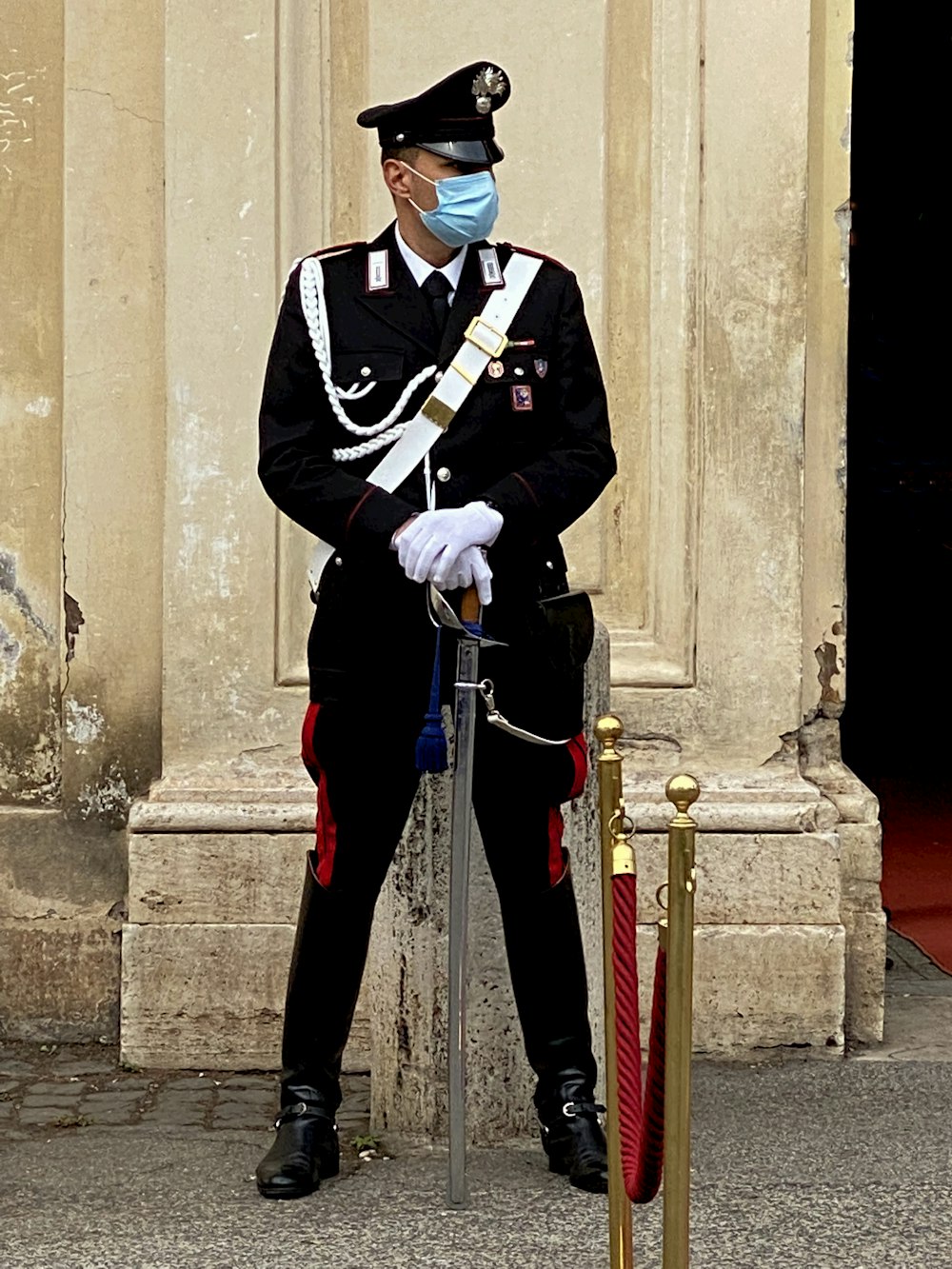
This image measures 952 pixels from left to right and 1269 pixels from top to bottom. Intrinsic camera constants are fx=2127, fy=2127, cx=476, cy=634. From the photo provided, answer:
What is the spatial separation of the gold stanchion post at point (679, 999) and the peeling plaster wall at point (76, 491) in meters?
2.60

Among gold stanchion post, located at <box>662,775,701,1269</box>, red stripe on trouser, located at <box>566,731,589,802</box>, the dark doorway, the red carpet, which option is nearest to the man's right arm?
red stripe on trouser, located at <box>566,731,589,802</box>

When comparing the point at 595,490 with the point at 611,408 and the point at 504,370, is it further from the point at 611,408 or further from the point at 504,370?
the point at 611,408

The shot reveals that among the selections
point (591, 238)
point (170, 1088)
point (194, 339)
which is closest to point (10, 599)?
→ point (194, 339)

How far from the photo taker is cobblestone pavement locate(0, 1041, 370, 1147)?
14.6 feet

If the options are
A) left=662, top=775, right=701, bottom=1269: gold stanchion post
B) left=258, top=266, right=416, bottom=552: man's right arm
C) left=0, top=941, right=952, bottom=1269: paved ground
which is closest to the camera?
left=662, top=775, right=701, bottom=1269: gold stanchion post

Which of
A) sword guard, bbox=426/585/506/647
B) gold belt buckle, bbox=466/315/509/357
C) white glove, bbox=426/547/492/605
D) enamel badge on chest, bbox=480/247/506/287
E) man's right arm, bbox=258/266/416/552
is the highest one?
enamel badge on chest, bbox=480/247/506/287

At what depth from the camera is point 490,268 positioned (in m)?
3.93

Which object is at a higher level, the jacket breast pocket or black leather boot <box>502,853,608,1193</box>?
the jacket breast pocket

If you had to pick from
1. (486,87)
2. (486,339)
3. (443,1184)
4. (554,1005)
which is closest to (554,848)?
(554,1005)

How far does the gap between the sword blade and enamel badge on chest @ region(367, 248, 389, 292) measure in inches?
26.4

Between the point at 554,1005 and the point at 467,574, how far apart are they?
874mm

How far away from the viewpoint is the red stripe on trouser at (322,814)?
395cm

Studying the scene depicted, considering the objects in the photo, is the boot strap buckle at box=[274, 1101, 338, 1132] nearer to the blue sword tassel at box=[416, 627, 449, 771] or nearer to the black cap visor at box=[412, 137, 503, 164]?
the blue sword tassel at box=[416, 627, 449, 771]

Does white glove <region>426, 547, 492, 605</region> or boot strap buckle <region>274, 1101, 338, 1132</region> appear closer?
white glove <region>426, 547, 492, 605</region>
